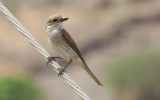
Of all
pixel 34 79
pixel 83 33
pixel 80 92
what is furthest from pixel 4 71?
→ pixel 80 92

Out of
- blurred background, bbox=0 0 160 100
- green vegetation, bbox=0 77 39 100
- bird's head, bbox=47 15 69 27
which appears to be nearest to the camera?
bird's head, bbox=47 15 69 27

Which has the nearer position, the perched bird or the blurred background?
the perched bird

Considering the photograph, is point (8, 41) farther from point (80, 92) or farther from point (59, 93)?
point (80, 92)

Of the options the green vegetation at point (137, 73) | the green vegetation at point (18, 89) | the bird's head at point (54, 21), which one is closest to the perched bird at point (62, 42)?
the bird's head at point (54, 21)

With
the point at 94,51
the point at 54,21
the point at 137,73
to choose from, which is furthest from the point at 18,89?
the point at 54,21

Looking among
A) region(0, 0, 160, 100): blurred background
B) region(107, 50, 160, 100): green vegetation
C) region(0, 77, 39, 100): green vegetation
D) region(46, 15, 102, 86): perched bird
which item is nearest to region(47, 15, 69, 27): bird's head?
region(46, 15, 102, 86): perched bird

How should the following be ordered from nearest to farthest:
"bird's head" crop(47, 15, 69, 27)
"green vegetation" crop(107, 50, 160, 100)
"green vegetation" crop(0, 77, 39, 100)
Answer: "bird's head" crop(47, 15, 69, 27) → "green vegetation" crop(0, 77, 39, 100) → "green vegetation" crop(107, 50, 160, 100)

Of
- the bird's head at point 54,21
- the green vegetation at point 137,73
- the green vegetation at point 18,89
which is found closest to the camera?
the bird's head at point 54,21

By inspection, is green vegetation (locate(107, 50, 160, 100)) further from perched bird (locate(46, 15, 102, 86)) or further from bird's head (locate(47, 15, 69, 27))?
bird's head (locate(47, 15, 69, 27))

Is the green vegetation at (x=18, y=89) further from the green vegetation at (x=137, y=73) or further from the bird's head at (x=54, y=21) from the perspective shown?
the bird's head at (x=54, y=21)
